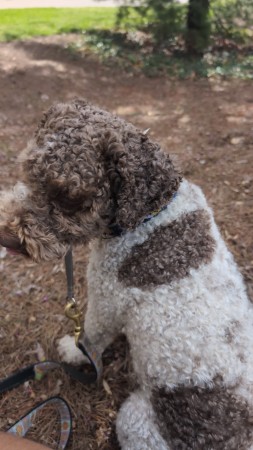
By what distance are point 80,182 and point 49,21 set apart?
8.50m

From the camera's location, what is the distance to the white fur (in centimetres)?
217

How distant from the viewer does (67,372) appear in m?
3.05

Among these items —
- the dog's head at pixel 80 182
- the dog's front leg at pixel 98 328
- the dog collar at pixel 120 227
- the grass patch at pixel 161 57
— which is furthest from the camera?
the grass patch at pixel 161 57

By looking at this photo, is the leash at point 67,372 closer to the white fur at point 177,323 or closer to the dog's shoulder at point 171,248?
the white fur at point 177,323

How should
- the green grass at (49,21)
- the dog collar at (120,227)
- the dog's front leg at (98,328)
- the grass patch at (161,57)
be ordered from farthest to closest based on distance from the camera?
the green grass at (49,21), the grass patch at (161,57), the dog's front leg at (98,328), the dog collar at (120,227)

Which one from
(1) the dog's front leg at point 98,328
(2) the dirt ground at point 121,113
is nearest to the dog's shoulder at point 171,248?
(1) the dog's front leg at point 98,328

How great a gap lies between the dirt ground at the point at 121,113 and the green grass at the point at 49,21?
1.95 feet

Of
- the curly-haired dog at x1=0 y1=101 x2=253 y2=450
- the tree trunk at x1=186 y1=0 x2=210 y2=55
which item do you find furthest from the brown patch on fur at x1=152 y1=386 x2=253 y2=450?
the tree trunk at x1=186 y1=0 x2=210 y2=55

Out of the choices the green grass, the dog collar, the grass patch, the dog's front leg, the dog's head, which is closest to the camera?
the dog's head

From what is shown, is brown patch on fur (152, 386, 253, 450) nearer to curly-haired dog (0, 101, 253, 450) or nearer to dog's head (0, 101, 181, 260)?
curly-haired dog (0, 101, 253, 450)

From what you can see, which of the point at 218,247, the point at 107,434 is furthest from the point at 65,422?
the point at 218,247

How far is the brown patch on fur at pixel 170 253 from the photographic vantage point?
2.32 meters

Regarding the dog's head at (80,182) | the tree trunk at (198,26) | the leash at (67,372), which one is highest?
the dog's head at (80,182)

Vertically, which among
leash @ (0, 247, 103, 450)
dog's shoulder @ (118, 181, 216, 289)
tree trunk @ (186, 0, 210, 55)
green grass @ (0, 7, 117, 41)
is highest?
dog's shoulder @ (118, 181, 216, 289)
